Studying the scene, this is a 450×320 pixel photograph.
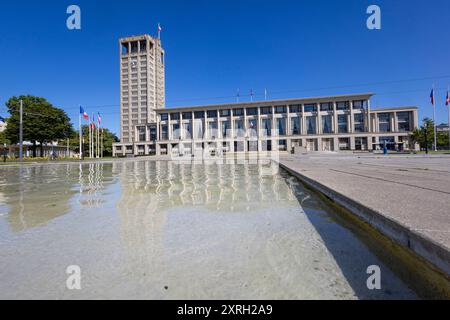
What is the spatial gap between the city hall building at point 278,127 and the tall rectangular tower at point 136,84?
17742 millimetres

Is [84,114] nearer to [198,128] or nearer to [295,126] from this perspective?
[198,128]

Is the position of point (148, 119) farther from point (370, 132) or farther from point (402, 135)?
point (402, 135)

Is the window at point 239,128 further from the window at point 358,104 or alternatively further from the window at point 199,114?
the window at point 358,104

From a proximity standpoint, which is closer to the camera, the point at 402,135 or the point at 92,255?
the point at 92,255

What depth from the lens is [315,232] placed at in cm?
325

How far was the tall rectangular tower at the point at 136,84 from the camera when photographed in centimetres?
10875

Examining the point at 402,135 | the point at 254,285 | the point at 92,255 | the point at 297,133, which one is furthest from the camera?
the point at 297,133

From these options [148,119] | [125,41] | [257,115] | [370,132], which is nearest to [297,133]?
[257,115]

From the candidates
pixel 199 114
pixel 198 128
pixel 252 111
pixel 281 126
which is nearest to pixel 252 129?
pixel 252 111

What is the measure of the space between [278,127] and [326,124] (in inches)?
555

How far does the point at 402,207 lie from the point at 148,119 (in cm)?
11304

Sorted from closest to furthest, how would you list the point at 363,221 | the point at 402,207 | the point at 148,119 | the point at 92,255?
the point at 92,255, the point at 402,207, the point at 363,221, the point at 148,119

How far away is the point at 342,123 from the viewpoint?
72.6 metres

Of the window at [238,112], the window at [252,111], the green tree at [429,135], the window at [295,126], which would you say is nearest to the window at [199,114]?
the window at [238,112]
